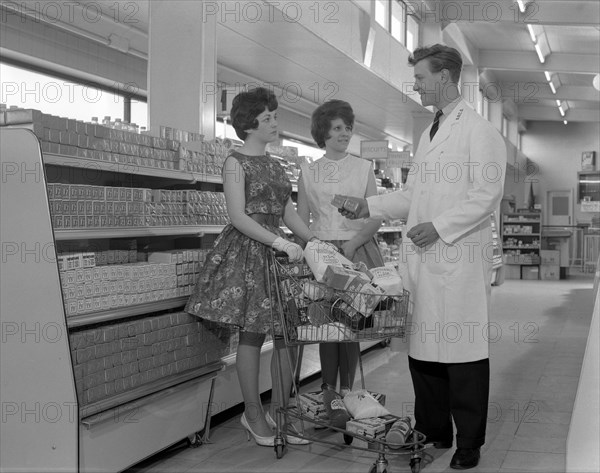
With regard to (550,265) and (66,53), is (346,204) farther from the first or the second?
(550,265)

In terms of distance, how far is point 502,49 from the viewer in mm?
17688

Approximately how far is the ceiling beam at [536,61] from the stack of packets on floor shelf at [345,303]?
15.2m

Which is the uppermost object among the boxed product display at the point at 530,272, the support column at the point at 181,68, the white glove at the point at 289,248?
the support column at the point at 181,68

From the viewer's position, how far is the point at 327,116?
4.35 m

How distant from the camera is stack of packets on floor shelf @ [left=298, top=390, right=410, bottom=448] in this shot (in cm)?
356

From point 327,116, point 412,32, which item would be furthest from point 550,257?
point 327,116

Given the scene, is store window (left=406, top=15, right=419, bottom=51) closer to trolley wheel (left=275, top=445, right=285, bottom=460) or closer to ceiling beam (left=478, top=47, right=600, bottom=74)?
ceiling beam (left=478, top=47, right=600, bottom=74)

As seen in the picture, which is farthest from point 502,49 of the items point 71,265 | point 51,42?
point 71,265

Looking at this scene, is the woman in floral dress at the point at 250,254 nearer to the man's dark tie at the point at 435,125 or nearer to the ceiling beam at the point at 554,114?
the man's dark tie at the point at 435,125

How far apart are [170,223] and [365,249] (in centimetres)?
110

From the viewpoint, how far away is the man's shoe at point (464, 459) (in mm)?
3658

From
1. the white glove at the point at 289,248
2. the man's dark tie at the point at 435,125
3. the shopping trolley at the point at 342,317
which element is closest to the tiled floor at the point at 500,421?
the shopping trolley at the point at 342,317

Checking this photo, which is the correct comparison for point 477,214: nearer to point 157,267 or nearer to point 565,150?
point 157,267

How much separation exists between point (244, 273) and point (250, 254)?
0.10m
